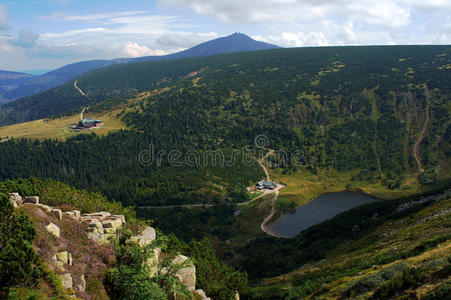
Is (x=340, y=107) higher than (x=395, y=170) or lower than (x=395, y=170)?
higher

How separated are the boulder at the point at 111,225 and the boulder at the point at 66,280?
27.5 ft

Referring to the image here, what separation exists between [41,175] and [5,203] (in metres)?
134

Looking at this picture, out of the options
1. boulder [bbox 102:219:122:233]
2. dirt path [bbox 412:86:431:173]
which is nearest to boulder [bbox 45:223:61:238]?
boulder [bbox 102:219:122:233]

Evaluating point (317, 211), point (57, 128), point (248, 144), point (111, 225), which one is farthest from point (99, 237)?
point (57, 128)

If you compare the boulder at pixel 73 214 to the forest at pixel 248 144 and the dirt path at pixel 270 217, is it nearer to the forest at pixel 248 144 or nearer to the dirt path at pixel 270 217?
the dirt path at pixel 270 217

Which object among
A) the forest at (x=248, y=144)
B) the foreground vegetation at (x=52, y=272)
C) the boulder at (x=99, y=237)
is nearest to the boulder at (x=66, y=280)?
the foreground vegetation at (x=52, y=272)

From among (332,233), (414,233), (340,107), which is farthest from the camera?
(340,107)

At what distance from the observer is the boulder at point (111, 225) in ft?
88.2

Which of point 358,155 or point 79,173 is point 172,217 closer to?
point 79,173

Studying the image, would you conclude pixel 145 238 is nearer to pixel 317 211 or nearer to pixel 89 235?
pixel 89 235

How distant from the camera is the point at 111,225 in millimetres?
27422

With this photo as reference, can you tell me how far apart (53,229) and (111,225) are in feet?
20.8

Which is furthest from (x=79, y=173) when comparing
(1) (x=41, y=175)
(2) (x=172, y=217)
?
(2) (x=172, y=217)

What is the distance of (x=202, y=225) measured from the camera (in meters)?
100
